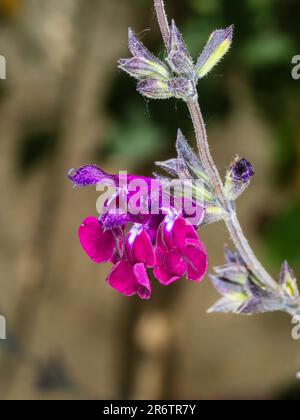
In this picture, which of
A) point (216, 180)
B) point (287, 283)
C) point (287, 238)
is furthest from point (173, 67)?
point (287, 238)

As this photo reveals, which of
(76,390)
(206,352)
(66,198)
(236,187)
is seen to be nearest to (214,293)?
(206,352)

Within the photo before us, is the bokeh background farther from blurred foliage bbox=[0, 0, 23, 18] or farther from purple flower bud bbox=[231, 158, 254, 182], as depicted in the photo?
purple flower bud bbox=[231, 158, 254, 182]

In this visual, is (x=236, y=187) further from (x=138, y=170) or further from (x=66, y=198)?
(x=66, y=198)

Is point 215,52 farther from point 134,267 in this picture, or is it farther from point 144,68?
point 134,267

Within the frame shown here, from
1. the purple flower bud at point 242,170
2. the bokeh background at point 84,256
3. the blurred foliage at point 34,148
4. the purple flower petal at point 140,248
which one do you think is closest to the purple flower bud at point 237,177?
the purple flower bud at point 242,170

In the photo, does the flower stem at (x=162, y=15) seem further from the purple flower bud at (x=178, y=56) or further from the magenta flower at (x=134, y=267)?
the magenta flower at (x=134, y=267)

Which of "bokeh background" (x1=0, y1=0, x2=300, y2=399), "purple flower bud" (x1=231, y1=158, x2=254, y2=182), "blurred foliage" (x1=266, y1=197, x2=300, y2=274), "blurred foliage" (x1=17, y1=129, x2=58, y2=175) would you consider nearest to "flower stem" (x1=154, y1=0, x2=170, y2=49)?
"purple flower bud" (x1=231, y1=158, x2=254, y2=182)
